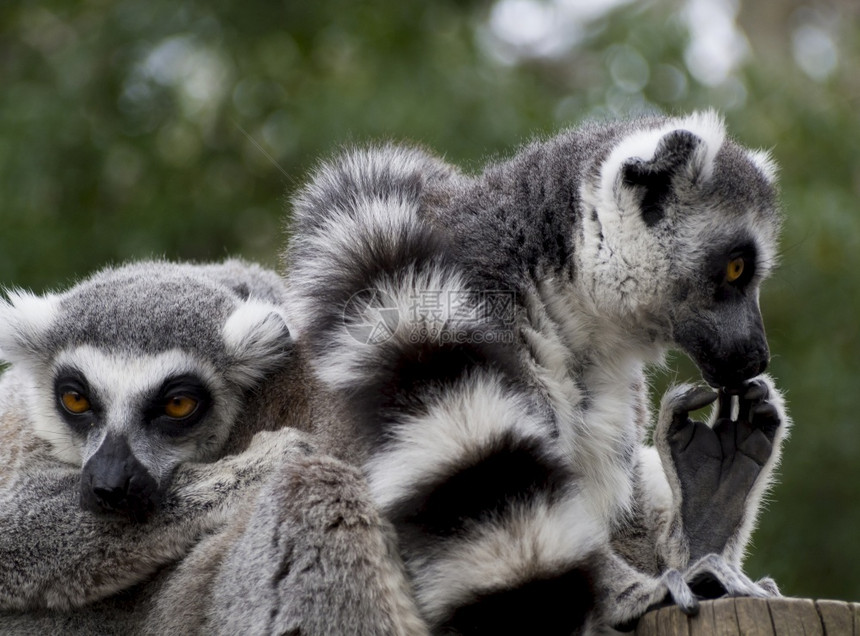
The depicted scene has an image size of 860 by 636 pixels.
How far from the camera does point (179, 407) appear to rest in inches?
193

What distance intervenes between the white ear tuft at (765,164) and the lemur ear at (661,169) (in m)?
0.56

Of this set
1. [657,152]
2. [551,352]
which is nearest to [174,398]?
[551,352]

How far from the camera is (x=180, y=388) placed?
491cm

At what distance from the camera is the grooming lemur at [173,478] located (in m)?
3.86

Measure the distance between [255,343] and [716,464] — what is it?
2148 mm

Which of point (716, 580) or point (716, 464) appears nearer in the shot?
point (716, 580)

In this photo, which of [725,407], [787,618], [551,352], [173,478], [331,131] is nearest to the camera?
[787,618]

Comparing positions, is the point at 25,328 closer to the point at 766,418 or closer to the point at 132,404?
the point at 132,404

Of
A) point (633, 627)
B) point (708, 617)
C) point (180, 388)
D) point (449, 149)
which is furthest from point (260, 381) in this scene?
point (449, 149)

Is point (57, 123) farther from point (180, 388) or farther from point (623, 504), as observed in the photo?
point (623, 504)

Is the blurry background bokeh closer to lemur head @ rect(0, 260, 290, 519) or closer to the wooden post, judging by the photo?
lemur head @ rect(0, 260, 290, 519)

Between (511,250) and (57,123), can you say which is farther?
(57,123)

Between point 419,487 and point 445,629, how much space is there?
55 cm

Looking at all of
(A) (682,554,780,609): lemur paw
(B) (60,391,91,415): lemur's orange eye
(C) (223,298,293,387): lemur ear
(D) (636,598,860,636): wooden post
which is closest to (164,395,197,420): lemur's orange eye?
(C) (223,298,293,387): lemur ear
